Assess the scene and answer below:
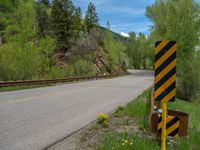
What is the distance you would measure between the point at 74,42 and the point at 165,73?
177ft

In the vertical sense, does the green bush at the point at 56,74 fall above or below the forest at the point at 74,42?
below

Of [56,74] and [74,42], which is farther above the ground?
[74,42]

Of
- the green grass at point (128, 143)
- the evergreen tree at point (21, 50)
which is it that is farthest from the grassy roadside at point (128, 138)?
the evergreen tree at point (21, 50)

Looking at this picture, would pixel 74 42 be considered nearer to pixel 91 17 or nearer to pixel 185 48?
pixel 91 17

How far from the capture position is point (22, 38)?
32812mm

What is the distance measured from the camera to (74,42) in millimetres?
58281

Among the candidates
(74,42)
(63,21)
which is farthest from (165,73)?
(63,21)

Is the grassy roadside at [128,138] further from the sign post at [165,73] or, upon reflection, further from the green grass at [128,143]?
the sign post at [165,73]

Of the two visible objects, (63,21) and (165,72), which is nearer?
(165,72)

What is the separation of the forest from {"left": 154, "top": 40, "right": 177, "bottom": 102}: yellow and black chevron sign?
1769 cm

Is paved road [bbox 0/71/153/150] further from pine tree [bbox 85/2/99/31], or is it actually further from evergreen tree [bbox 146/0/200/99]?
pine tree [bbox 85/2/99/31]

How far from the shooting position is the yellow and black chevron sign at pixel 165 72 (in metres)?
5.11

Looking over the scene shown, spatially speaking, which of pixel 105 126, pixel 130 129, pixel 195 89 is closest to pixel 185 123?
pixel 130 129

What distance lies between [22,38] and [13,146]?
2773 centimetres
